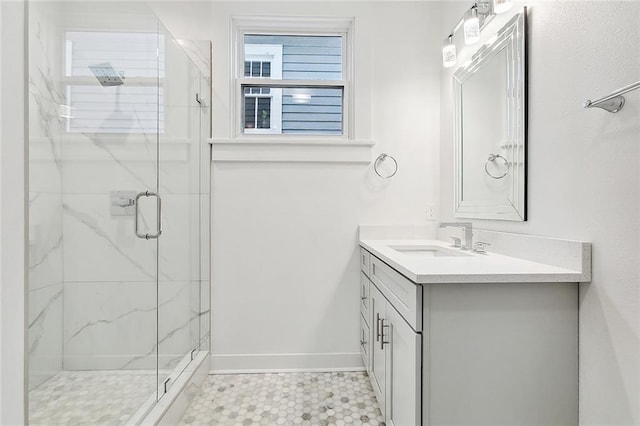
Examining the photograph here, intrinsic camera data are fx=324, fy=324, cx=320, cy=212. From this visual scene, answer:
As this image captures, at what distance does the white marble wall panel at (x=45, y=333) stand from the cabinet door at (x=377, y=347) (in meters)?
1.24

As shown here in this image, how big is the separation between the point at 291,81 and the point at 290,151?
1.70 ft

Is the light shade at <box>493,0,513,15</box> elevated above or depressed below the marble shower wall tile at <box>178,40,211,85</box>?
below

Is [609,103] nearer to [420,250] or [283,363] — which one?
[420,250]

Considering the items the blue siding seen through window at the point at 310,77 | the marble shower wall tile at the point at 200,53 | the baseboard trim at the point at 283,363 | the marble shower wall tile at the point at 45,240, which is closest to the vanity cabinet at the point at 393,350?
the baseboard trim at the point at 283,363

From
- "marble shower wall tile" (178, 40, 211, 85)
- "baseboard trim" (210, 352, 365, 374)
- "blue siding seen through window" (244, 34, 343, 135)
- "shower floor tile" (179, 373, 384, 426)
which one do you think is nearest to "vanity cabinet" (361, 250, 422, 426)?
"shower floor tile" (179, 373, 384, 426)

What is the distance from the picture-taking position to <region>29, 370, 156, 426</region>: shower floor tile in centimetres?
104

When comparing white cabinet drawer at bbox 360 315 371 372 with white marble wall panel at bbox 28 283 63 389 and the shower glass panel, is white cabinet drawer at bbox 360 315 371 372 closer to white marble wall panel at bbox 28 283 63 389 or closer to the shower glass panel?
the shower glass panel

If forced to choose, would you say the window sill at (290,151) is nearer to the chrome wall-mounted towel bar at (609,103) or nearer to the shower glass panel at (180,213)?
the shower glass panel at (180,213)

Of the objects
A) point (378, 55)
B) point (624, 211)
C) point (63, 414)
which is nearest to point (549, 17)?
point (624, 211)

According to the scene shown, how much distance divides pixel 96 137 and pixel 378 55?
175 cm

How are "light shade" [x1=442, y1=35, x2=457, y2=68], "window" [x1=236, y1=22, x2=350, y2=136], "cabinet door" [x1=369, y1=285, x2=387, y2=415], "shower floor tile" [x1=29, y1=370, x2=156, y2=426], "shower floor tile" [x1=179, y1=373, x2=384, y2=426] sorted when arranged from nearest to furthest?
"shower floor tile" [x1=29, y1=370, x2=156, y2=426], "cabinet door" [x1=369, y1=285, x2=387, y2=415], "shower floor tile" [x1=179, y1=373, x2=384, y2=426], "light shade" [x1=442, y1=35, x2=457, y2=68], "window" [x1=236, y1=22, x2=350, y2=136]

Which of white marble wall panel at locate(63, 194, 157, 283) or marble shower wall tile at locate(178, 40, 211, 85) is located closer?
white marble wall panel at locate(63, 194, 157, 283)

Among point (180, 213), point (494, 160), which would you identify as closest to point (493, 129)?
point (494, 160)

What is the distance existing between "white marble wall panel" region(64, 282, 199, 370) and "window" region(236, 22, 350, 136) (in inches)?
49.0
